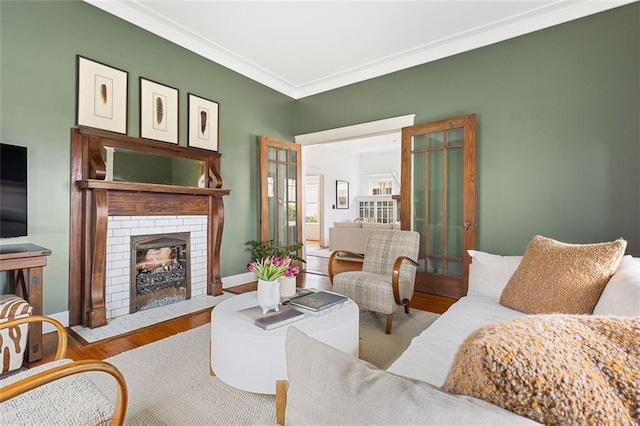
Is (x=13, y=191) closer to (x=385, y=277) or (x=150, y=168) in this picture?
(x=150, y=168)

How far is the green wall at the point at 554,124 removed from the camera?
281cm

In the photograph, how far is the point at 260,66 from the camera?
4285mm

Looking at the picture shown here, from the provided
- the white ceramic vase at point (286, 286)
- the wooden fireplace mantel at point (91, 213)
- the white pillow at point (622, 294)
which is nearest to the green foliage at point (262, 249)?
the wooden fireplace mantel at point (91, 213)

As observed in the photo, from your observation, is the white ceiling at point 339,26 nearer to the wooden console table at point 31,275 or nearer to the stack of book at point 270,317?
the wooden console table at point 31,275

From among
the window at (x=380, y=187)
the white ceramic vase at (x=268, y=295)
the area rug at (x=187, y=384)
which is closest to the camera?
the area rug at (x=187, y=384)

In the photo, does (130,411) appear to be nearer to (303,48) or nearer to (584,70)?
(303,48)

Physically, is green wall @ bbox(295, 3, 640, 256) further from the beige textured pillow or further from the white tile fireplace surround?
the white tile fireplace surround

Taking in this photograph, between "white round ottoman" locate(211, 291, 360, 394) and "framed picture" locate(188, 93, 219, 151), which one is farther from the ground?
"framed picture" locate(188, 93, 219, 151)

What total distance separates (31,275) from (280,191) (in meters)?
3.09

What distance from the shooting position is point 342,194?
10.0 m

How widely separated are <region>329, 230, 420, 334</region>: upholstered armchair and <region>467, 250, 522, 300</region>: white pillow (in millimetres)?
664

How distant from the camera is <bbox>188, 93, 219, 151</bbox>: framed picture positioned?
3.72m

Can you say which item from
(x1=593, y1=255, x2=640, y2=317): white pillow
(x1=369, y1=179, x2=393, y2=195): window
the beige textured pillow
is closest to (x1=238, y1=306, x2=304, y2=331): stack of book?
the beige textured pillow

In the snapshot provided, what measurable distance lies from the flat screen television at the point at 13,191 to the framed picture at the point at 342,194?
7.88 meters
